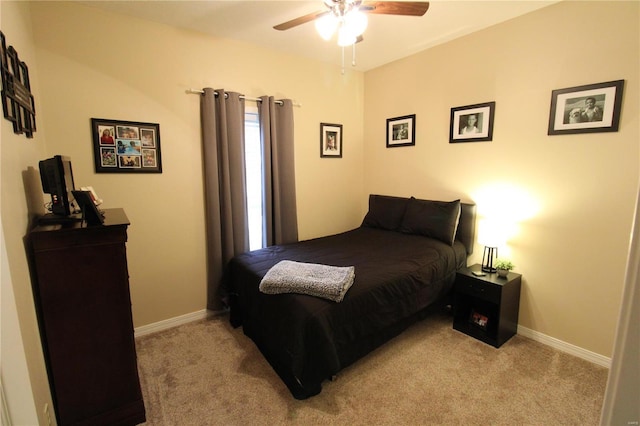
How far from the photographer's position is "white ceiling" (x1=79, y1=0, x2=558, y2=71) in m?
2.25

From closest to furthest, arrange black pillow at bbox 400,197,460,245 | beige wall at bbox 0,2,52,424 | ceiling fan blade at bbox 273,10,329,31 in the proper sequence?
beige wall at bbox 0,2,52,424 < ceiling fan blade at bbox 273,10,329,31 < black pillow at bbox 400,197,460,245

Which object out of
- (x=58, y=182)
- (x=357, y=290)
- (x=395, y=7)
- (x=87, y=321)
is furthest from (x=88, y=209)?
(x=395, y=7)

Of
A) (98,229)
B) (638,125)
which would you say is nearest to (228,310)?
(98,229)

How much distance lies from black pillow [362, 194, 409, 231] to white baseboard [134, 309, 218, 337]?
78.0 inches

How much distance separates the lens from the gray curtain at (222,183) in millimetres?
2695

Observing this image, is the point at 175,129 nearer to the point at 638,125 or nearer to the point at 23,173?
the point at 23,173

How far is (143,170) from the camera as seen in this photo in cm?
250

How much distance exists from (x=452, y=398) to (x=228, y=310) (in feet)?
6.85

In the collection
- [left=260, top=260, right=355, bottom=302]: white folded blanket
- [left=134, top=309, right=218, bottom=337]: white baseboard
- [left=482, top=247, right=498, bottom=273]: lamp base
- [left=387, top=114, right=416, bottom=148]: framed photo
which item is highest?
[left=387, top=114, right=416, bottom=148]: framed photo

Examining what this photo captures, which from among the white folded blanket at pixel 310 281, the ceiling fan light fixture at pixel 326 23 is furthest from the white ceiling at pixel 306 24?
the white folded blanket at pixel 310 281

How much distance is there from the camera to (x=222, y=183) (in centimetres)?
279

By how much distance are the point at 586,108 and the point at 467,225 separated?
4.07 feet

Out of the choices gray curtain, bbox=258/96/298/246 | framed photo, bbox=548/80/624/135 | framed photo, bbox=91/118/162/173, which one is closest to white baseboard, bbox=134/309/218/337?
gray curtain, bbox=258/96/298/246

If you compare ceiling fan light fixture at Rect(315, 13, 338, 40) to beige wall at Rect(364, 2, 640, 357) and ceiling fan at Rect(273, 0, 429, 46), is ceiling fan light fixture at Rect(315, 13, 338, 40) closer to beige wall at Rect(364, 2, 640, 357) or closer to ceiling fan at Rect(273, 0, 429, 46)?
ceiling fan at Rect(273, 0, 429, 46)
